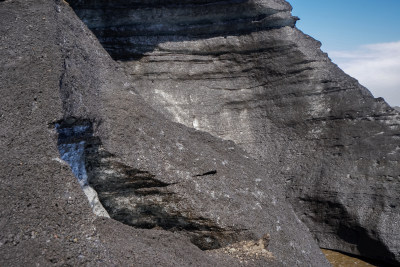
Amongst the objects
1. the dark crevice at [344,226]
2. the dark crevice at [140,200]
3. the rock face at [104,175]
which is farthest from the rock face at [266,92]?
the dark crevice at [140,200]

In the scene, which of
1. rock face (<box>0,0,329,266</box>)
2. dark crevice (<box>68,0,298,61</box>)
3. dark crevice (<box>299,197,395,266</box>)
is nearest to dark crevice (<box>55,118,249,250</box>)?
rock face (<box>0,0,329,266</box>)

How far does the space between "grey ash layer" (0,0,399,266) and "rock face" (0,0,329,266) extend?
0.01 meters

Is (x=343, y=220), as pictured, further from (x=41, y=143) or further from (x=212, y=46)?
(x=41, y=143)

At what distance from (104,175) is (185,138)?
0.79 metres

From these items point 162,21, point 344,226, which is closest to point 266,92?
point 162,21

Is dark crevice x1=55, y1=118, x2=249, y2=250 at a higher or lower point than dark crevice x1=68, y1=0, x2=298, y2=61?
lower

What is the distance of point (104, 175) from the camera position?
3.11 meters

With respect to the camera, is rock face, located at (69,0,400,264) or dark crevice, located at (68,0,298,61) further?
dark crevice, located at (68,0,298,61)

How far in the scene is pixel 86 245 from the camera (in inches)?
85.8

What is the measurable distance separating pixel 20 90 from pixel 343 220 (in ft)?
12.3

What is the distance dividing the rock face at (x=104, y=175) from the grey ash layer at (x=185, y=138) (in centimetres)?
1

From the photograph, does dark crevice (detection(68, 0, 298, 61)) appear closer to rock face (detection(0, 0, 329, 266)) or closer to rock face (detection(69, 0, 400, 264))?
rock face (detection(69, 0, 400, 264))

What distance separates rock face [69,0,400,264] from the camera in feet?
16.3

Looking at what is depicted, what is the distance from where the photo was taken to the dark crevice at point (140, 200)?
3078mm
